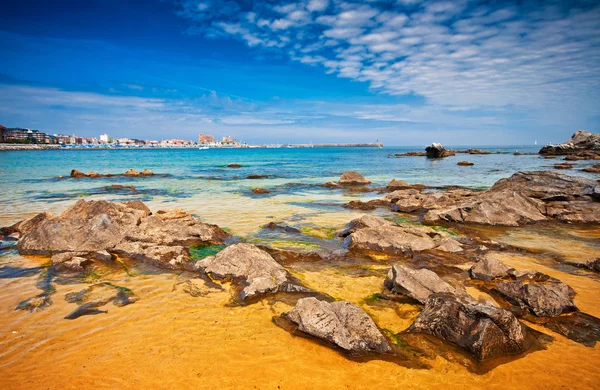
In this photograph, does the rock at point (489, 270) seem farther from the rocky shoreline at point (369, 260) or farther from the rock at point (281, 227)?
the rock at point (281, 227)

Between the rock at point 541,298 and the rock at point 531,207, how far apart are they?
25.7ft

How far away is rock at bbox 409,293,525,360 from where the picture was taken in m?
5.01

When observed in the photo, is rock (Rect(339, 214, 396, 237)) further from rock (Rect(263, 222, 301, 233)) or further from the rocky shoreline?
rock (Rect(263, 222, 301, 233))

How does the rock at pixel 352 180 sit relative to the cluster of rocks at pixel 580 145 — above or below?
below

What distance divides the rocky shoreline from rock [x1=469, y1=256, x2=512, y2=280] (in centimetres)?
3

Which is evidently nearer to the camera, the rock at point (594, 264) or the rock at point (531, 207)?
the rock at point (594, 264)

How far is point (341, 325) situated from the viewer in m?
5.40

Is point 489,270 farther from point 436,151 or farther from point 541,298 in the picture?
point 436,151

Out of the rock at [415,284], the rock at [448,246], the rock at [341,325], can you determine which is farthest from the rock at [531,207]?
the rock at [341,325]

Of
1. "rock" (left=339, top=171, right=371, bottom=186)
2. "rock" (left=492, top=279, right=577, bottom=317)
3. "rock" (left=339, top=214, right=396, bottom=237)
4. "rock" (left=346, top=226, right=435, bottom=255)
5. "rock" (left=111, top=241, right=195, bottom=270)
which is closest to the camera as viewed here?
"rock" (left=492, top=279, right=577, bottom=317)

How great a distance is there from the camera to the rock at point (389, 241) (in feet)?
32.8

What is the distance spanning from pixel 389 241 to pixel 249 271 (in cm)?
500

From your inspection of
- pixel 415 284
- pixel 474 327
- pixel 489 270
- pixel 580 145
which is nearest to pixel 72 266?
pixel 415 284

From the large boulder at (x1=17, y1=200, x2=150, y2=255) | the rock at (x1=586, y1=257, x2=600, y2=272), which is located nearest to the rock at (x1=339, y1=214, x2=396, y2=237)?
the rock at (x1=586, y1=257, x2=600, y2=272)
